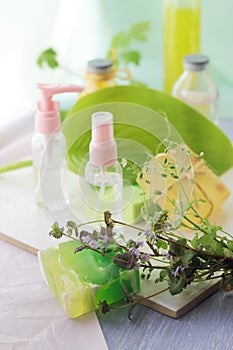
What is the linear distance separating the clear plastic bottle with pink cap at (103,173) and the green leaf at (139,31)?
505 millimetres

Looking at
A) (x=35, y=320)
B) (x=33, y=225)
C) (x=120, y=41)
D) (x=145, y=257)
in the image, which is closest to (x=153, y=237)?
(x=145, y=257)

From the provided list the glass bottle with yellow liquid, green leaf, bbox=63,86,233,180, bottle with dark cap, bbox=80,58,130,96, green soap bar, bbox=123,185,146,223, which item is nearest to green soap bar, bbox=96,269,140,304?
green soap bar, bbox=123,185,146,223

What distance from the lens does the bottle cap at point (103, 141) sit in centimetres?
104

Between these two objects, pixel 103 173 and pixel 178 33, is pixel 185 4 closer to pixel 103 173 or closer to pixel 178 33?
pixel 178 33

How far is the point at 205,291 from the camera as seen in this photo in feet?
3.05

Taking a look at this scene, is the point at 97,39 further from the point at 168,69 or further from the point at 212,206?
the point at 212,206

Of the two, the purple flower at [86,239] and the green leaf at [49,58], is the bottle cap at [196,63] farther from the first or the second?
the purple flower at [86,239]

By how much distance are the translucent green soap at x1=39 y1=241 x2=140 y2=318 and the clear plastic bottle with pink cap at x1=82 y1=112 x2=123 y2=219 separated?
0.31 feet

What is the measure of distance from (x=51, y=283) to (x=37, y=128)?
0.95 ft

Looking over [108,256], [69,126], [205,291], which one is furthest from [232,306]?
[69,126]

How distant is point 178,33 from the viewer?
1468 mm

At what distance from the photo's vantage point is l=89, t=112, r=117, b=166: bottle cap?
1.04m

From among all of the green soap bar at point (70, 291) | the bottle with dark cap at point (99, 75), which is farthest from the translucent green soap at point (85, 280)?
the bottle with dark cap at point (99, 75)

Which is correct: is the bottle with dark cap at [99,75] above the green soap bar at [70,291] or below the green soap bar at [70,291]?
above
